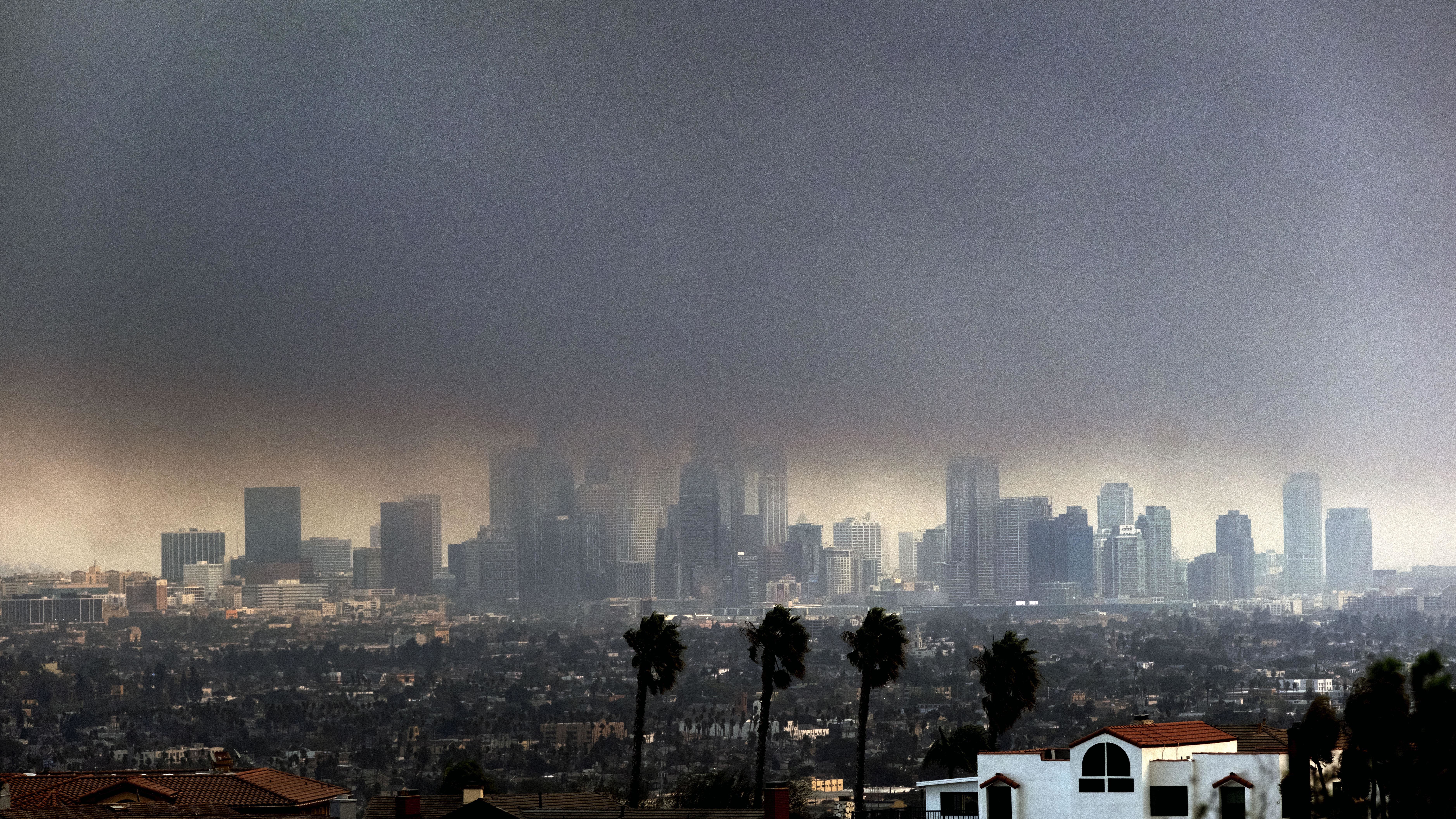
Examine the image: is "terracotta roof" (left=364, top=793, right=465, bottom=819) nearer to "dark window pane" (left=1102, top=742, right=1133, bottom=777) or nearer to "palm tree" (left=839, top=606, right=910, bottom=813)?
"dark window pane" (left=1102, top=742, right=1133, bottom=777)

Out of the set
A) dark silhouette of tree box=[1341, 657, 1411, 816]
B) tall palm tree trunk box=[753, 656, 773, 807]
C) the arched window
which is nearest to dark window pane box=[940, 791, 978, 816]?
the arched window

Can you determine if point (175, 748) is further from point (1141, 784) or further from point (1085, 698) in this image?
point (1141, 784)

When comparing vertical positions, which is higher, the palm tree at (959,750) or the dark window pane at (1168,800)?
the dark window pane at (1168,800)

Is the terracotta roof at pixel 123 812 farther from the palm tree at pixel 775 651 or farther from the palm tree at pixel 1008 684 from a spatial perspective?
the palm tree at pixel 1008 684

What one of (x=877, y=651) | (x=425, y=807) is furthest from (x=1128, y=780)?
(x=877, y=651)

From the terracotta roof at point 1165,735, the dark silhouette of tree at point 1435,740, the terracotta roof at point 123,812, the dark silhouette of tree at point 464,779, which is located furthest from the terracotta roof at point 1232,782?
the dark silhouette of tree at point 464,779

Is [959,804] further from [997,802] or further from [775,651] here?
[775,651]

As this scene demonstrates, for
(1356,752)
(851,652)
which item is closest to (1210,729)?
(1356,752)
